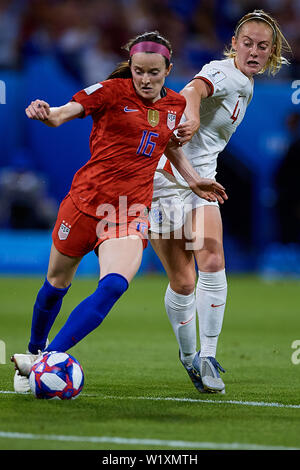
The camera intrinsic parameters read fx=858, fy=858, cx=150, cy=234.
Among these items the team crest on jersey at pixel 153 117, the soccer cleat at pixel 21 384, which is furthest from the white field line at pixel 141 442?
the team crest on jersey at pixel 153 117

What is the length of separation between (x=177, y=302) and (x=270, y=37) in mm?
1901

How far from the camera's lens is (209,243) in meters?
5.53

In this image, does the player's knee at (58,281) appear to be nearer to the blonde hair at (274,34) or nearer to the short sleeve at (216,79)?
the short sleeve at (216,79)

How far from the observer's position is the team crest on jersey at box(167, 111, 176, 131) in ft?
16.5

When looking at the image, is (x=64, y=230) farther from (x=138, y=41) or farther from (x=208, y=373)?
(x=208, y=373)

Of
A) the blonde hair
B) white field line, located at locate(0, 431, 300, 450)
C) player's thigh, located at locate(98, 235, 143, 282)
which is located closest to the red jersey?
player's thigh, located at locate(98, 235, 143, 282)

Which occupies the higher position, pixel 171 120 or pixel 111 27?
pixel 111 27

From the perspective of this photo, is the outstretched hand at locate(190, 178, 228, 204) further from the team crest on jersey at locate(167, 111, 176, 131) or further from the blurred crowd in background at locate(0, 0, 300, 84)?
the blurred crowd in background at locate(0, 0, 300, 84)

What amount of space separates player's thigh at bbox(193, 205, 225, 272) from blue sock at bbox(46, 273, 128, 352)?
3.66ft

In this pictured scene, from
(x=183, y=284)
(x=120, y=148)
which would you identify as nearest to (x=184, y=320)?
(x=183, y=284)

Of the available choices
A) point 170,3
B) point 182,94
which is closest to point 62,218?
point 182,94

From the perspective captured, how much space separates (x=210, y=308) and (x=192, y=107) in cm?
130

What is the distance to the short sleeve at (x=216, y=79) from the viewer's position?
18.5 feet

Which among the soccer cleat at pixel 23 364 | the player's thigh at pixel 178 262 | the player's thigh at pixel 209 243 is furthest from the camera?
the player's thigh at pixel 178 262
